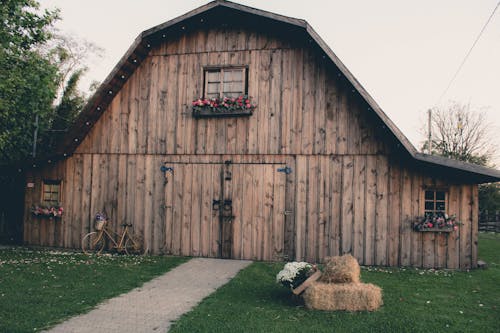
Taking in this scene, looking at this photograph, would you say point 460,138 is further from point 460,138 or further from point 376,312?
point 376,312

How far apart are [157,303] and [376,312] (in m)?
3.37

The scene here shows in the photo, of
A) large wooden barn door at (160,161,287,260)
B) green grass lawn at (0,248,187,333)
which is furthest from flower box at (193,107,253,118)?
green grass lawn at (0,248,187,333)

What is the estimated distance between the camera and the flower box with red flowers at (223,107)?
1064 cm

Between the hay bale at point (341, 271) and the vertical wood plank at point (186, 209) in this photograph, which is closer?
the hay bale at point (341, 271)

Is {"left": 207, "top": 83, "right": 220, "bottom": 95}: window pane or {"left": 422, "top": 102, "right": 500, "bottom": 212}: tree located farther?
{"left": 422, "top": 102, "right": 500, "bottom": 212}: tree

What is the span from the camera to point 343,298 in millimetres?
6309

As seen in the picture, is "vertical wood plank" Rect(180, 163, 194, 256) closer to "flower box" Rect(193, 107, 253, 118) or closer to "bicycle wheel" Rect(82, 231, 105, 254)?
"flower box" Rect(193, 107, 253, 118)

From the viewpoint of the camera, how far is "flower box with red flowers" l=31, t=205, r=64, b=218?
38.9 feet

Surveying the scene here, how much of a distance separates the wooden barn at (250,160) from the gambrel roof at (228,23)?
0.04 metres

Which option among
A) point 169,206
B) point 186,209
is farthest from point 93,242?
point 186,209

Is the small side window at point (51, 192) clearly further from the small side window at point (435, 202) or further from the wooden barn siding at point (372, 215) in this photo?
the small side window at point (435, 202)

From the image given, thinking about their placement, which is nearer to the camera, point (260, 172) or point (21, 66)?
point (260, 172)

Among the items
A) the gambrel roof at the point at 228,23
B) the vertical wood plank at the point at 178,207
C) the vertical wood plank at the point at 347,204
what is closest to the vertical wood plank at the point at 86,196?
the gambrel roof at the point at 228,23

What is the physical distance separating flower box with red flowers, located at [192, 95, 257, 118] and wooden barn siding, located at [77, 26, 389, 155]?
0.19 metres
